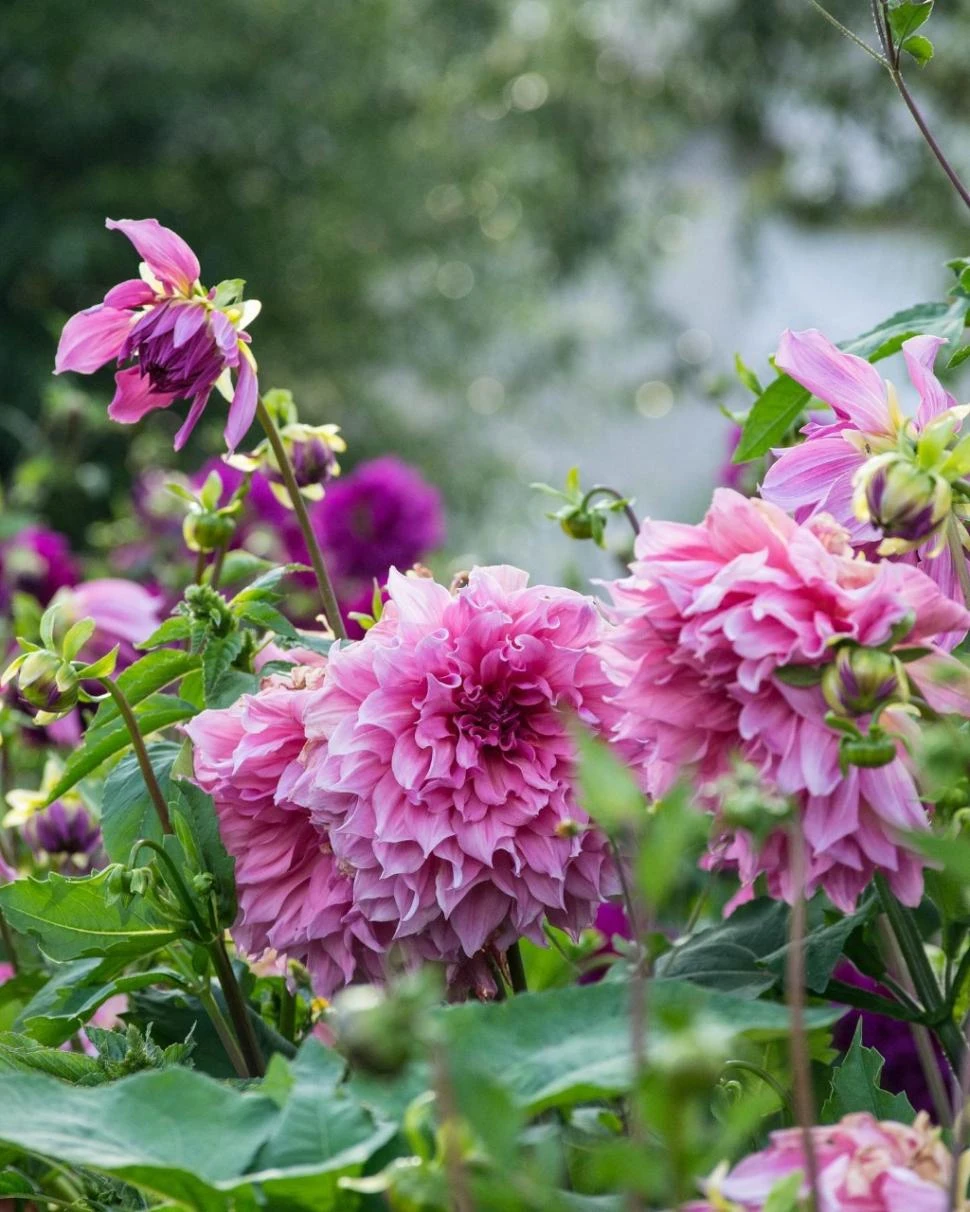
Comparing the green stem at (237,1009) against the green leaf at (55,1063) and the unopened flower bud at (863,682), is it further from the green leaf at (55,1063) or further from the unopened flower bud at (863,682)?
the unopened flower bud at (863,682)

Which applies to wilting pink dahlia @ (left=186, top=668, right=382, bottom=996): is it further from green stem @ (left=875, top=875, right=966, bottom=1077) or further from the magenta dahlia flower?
the magenta dahlia flower

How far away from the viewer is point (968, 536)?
1.03 feet

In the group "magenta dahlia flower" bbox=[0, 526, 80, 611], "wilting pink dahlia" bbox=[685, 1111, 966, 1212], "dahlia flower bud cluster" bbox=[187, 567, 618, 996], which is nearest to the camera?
"wilting pink dahlia" bbox=[685, 1111, 966, 1212]

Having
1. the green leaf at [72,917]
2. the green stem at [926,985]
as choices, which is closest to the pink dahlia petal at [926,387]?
the green stem at [926,985]

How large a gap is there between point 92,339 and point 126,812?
12 centimetres

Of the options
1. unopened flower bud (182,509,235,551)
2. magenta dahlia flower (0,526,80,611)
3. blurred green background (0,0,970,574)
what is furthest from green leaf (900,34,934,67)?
blurred green background (0,0,970,574)

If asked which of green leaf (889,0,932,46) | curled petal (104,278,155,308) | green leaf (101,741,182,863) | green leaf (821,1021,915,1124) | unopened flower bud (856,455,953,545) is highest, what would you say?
green leaf (889,0,932,46)

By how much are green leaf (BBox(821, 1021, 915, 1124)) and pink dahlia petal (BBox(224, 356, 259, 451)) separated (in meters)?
0.19

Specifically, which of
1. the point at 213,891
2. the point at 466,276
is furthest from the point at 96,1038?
the point at 466,276

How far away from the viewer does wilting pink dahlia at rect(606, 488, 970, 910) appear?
9.9 inches

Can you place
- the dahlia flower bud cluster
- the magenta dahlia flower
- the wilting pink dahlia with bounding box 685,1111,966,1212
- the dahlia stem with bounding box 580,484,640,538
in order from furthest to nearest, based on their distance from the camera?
the magenta dahlia flower → the dahlia stem with bounding box 580,484,640,538 → the dahlia flower bud cluster → the wilting pink dahlia with bounding box 685,1111,966,1212

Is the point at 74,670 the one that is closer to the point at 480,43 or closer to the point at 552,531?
the point at 480,43

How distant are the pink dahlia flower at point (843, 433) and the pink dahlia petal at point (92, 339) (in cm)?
16

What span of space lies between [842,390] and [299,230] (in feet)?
10.5
